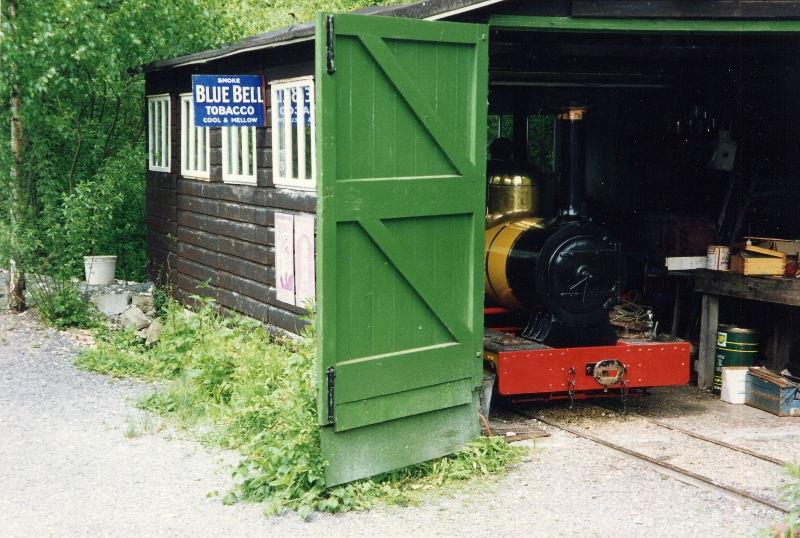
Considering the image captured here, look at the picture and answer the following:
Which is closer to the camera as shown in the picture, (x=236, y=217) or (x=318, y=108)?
(x=318, y=108)

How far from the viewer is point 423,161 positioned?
268 inches

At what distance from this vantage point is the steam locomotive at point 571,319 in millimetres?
8484

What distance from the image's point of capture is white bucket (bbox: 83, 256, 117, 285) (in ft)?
50.1

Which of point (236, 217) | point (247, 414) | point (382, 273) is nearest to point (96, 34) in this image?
point (236, 217)

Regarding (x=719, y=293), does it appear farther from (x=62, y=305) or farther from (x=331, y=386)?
(x=62, y=305)

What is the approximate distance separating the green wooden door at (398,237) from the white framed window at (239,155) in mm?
→ 3969

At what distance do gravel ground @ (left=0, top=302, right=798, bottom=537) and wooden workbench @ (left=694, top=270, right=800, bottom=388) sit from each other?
3.76 feet

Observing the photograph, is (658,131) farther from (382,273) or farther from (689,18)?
(382,273)

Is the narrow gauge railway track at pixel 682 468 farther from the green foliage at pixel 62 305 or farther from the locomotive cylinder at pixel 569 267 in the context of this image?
the green foliage at pixel 62 305

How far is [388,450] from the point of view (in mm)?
6742

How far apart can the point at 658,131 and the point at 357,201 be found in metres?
6.65

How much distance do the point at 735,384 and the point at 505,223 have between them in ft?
8.14

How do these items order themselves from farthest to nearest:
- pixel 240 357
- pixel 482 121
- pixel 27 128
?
pixel 27 128, pixel 240 357, pixel 482 121

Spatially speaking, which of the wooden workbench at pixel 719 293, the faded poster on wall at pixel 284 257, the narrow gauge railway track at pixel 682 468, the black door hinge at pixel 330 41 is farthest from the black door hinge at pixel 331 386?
the wooden workbench at pixel 719 293
